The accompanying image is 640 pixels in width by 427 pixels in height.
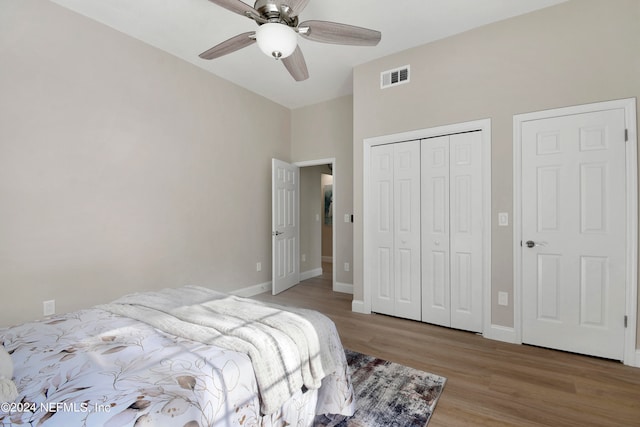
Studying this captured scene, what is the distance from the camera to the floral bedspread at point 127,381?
78 cm

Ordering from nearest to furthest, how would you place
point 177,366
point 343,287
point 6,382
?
point 6,382 → point 177,366 → point 343,287

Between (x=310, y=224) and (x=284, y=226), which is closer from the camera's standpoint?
(x=284, y=226)

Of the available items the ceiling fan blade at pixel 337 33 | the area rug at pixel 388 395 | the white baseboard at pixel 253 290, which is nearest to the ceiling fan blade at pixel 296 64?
the ceiling fan blade at pixel 337 33

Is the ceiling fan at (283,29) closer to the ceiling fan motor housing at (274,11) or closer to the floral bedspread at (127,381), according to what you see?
the ceiling fan motor housing at (274,11)

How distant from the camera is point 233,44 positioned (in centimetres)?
209

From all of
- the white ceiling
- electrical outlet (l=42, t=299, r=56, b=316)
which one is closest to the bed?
electrical outlet (l=42, t=299, r=56, b=316)

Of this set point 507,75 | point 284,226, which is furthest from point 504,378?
point 284,226

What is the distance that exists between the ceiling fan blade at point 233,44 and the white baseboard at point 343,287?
11.1 ft

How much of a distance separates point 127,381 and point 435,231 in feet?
9.41

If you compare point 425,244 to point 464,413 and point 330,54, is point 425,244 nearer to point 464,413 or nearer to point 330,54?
point 464,413

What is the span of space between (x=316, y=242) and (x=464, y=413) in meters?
4.07

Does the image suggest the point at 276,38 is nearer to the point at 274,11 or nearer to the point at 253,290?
the point at 274,11

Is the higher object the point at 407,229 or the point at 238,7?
the point at 238,7

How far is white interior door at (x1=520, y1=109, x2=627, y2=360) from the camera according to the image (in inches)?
89.2
